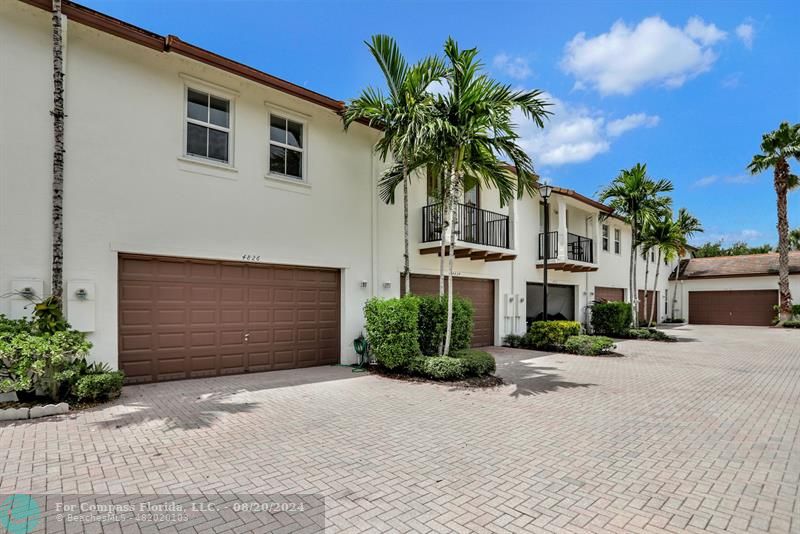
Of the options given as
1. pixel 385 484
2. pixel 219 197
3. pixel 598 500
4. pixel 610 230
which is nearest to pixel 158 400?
pixel 219 197

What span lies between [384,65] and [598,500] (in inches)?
384

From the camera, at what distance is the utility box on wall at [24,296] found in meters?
6.84

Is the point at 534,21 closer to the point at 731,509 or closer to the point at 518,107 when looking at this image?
the point at 518,107

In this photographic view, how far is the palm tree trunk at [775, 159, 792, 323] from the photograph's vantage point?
78.0 ft

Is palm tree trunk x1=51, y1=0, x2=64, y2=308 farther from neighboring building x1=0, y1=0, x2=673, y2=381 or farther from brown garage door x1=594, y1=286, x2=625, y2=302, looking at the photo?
brown garage door x1=594, y1=286, x2=625, y2=302

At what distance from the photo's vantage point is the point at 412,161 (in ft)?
34.7

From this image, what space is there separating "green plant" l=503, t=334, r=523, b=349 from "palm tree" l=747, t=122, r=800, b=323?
20.4 m

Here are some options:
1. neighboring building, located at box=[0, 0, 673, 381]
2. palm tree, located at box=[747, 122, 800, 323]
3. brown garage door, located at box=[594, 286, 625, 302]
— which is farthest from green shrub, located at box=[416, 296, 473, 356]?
palm tree, located at box=[747, 122, 800, 323]

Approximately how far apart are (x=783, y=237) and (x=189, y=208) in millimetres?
31670

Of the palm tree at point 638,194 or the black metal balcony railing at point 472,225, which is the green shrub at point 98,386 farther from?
the palm tree at point 638,194

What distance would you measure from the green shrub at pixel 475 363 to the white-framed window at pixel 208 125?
689 cm

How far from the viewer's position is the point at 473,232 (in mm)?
13641

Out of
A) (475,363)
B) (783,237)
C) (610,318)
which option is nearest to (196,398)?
(475,363)

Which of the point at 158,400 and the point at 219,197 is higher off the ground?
the point at 219,197
